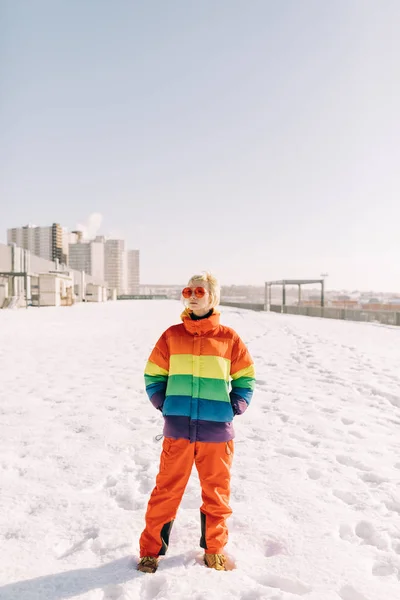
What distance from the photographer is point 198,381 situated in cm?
235

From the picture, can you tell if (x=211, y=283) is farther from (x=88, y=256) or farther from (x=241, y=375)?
(x=88, y=256)

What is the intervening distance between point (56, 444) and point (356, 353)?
9.16 metres

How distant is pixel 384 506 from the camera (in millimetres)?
3000

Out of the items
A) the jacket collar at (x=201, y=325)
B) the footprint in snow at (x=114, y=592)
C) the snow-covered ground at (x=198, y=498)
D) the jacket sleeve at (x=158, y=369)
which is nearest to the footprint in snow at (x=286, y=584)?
the snow-covered ground at (x=198, y=498)

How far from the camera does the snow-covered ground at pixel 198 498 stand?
7.13 feet

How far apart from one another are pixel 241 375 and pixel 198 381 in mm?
274

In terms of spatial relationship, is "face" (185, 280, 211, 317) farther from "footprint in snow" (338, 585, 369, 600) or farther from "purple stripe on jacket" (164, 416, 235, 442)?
"footprint in snow" (338, 585, 369, 600)

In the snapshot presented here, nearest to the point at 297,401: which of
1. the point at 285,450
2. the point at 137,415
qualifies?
the point at 285,450

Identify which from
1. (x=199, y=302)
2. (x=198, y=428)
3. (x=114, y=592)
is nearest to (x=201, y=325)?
(x=199, y=302)

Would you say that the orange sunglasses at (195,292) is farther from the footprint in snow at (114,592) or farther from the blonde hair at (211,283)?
the footprint in snow at (114,592)

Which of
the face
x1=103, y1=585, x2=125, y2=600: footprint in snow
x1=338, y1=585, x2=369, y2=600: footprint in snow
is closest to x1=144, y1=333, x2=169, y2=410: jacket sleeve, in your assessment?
the face

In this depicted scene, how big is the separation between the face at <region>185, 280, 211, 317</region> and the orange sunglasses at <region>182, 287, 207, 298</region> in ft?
0.04

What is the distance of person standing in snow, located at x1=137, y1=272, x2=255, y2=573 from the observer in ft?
7.61

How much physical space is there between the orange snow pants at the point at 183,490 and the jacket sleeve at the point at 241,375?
290 mm
